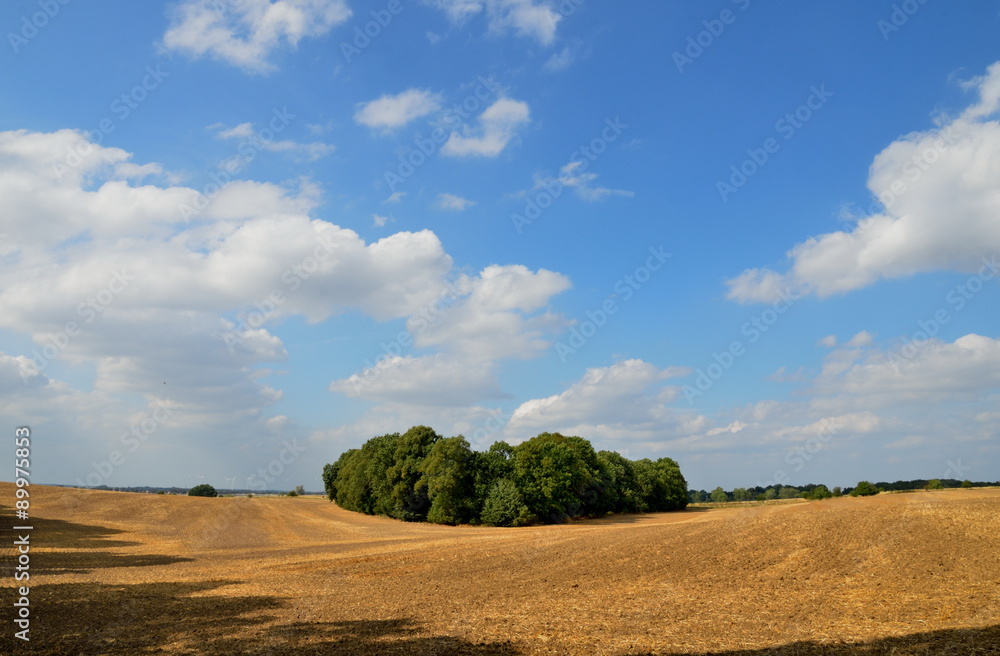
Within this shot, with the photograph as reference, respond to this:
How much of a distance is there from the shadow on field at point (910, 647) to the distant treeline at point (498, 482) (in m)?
49.3

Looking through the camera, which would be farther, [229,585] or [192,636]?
[229,585]

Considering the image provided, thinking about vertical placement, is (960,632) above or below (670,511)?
above

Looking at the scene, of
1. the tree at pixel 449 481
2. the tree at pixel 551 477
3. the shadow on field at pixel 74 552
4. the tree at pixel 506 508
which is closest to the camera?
the shadow on field at pixel 74 552

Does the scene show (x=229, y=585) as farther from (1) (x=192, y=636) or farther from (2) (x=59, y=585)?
(1) (x=192, y=636)

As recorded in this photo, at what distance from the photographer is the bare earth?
46.1ft

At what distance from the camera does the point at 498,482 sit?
214 feet

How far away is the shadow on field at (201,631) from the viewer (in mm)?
13570

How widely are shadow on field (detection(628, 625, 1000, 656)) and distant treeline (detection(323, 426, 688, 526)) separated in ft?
162

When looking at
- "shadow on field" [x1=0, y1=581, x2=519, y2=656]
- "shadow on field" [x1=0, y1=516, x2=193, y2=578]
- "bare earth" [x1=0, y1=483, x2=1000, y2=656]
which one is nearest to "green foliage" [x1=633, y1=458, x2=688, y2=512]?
"bare earth" [x1=0, y1=483, x2=1000, y2=656]

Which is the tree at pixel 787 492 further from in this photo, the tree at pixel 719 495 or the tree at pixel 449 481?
the tree at pixel 449 481

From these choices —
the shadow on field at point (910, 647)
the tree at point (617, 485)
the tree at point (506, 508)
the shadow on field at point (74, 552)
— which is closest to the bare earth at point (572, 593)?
the shadow on field at point (910, 647)

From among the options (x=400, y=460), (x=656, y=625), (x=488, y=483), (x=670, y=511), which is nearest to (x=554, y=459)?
(x=488, y=483)

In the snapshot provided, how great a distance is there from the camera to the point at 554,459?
6462 cm

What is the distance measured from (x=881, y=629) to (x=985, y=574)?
8222mm
